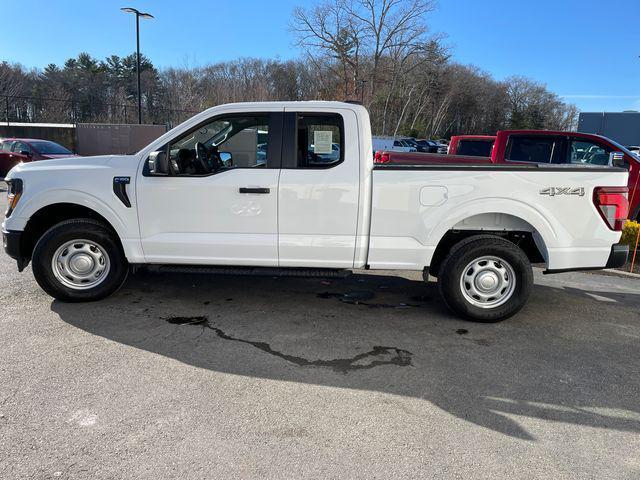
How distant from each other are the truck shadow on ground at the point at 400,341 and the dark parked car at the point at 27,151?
11.0 metres

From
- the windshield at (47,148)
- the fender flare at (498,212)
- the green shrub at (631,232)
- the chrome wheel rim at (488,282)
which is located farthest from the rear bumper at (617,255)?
the windshield at (47,148)

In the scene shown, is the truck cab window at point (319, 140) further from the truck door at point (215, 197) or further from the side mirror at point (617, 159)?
the side mirror at point (617, 159)

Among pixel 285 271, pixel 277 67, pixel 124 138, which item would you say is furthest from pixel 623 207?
pixel 277 67

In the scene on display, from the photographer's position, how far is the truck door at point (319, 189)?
4637 millimetres

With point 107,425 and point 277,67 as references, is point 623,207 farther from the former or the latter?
point 277,67

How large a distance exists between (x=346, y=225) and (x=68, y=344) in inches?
106

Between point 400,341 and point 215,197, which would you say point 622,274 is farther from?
point 215,197

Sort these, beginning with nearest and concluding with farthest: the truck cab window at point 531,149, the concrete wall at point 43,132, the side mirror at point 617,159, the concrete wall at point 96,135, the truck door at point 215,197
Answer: the truck door at point 215,197 → the side mirror at point 617,159 → the truck cab window at point 531,149 → the concrete wall at point 43,132 → the concrete wall at point 96,135

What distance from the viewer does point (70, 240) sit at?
495cm

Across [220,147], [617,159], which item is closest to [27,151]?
[220,147]

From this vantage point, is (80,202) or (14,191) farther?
(14,191)

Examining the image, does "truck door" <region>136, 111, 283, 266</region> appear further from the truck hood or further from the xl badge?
the xl badge

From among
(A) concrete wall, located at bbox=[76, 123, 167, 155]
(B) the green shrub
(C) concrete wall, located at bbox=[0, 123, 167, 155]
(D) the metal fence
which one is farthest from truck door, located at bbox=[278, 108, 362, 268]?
(D) the metal fence

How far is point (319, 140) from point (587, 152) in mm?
6292
